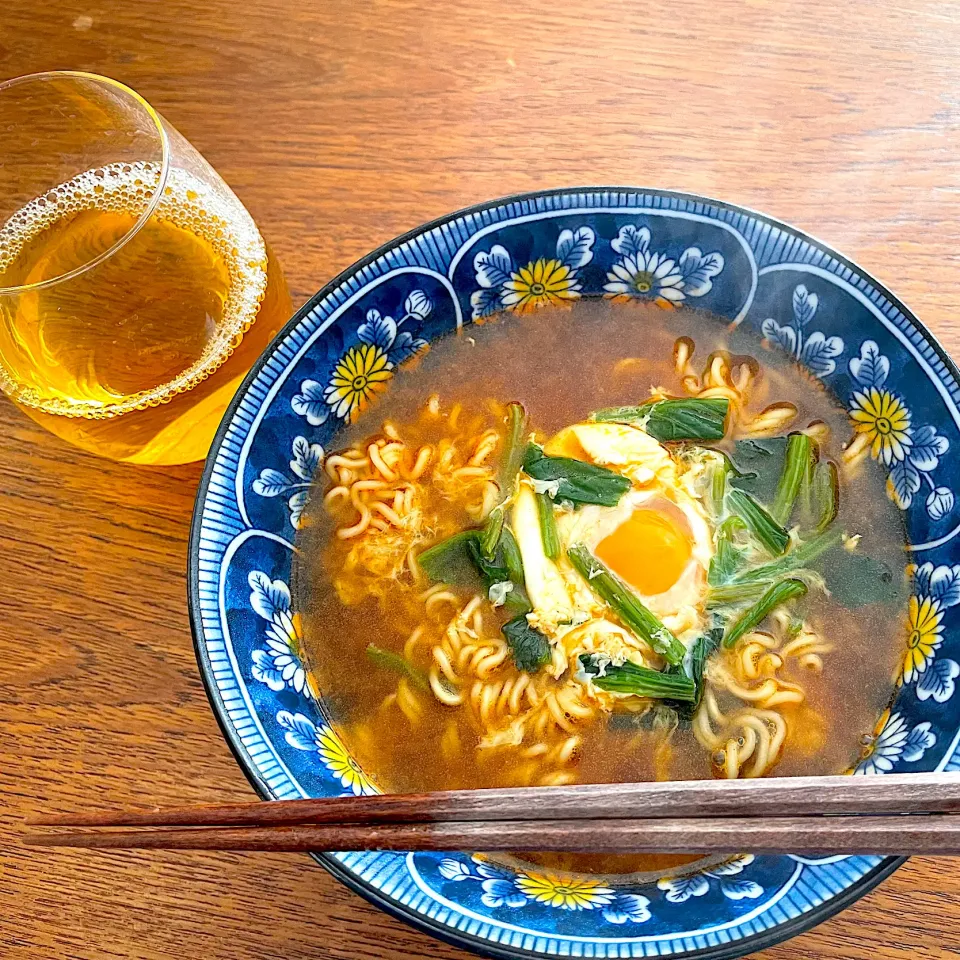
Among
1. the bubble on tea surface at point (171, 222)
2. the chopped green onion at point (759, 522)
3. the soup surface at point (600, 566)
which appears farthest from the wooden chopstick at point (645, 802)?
the bubble on tea surface at point (171, 222)

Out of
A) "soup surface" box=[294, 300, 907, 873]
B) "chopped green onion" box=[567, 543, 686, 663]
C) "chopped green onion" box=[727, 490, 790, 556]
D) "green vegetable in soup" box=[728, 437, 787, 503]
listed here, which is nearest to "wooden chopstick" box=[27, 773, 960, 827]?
"soup surface" box=[294, 300, 907, 873]

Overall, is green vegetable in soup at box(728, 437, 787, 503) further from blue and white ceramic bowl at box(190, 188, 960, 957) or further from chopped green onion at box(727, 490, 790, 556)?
blue and white ceramic bowl at box(190, 188, 960, 957)

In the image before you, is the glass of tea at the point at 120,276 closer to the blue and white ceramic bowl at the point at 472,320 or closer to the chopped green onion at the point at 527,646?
the blue and white ceramic bowl at the point at 472,320

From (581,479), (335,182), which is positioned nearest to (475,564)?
(581,479)

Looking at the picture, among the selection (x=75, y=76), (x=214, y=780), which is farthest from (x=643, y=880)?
(x=75, y=76)

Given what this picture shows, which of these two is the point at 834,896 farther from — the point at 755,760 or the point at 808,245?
the point at 808,245

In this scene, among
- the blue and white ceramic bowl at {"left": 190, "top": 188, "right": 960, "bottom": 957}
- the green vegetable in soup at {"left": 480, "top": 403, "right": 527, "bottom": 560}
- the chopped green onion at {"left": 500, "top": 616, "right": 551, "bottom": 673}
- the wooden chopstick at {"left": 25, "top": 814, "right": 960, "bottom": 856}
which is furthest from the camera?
the green vegetable in soup at {"left": 480, "top": 403, "right": 527, "bottom": 560}

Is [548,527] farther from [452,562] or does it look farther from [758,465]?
[758,465]
